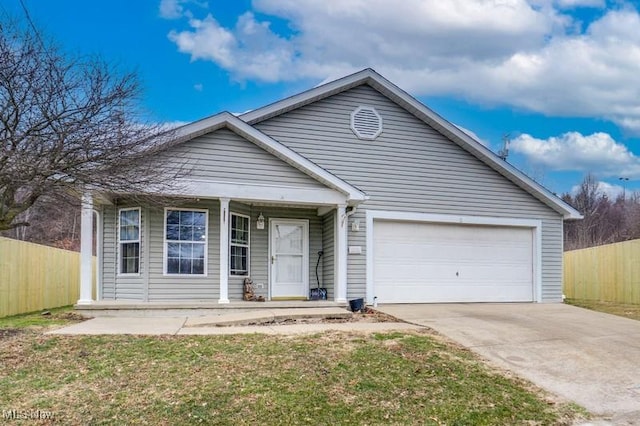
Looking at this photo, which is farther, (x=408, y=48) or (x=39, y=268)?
(x=408, y=48)

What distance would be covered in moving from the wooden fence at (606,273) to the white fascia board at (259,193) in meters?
8.98

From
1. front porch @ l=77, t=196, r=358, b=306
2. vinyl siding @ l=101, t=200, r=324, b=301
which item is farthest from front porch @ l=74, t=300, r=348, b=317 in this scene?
vinyl siding @ l=101, t=200, r=324, b=301

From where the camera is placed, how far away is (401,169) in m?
13.0

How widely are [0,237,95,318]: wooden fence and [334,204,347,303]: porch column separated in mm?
7225

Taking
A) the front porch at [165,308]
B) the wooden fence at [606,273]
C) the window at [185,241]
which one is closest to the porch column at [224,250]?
the front porch at [165,308]

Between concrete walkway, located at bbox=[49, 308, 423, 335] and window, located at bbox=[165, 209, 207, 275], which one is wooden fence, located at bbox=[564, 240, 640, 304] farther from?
window, located at bbox=[165, 209, 207, 275]

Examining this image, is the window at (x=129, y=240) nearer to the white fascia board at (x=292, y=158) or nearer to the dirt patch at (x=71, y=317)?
the dirt patch at (x=71, y=317)

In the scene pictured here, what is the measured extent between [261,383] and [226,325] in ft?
11.0

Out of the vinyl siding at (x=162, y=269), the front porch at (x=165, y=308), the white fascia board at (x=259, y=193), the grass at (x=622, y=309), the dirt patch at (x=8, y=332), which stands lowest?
the grass at (x=622, y=309)

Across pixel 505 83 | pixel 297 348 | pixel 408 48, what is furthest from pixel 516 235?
pixel 297 348

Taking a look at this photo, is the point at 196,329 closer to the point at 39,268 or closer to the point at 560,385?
the point at 560,385

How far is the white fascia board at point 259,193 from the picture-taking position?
10078mm

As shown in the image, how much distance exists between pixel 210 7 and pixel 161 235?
6315mm

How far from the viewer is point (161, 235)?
10.7 meters
